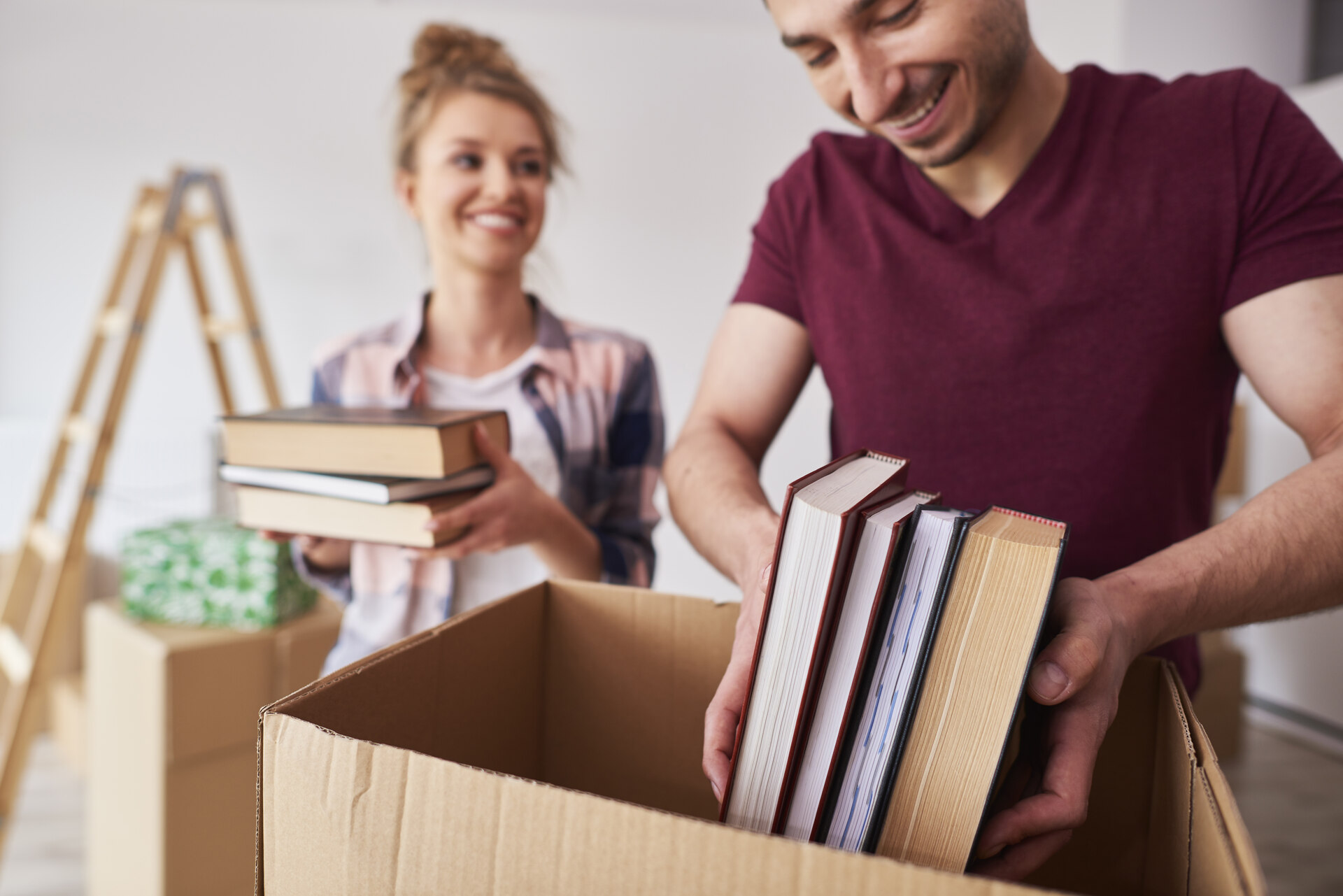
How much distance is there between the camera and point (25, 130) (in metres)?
2.95

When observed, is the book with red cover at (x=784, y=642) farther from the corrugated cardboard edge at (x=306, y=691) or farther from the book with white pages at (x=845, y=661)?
the corrugated cardboard edge at (x=306, y=691)

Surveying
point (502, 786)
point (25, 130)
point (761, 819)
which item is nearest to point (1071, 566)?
point (761, 819)

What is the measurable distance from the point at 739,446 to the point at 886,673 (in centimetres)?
50

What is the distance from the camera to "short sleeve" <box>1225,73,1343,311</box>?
2.31 feet

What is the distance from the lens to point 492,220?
4.15 ft

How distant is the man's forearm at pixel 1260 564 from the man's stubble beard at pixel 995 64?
38 centimetres

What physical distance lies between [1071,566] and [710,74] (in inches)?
123

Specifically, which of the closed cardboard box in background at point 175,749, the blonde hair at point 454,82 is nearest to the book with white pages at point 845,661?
the blonde hair at point 454,82

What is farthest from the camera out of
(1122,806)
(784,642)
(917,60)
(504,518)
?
(504,518)

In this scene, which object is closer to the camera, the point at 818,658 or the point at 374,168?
the point at 818,658

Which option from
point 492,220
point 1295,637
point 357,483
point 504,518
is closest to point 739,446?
point 504,518

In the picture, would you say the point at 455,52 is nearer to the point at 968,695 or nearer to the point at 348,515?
the point at 348,515

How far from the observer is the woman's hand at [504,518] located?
0.92 metres

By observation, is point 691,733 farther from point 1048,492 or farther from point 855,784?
point 1048,492
